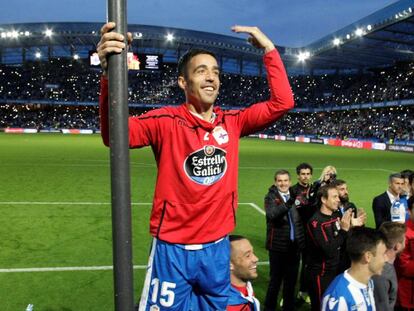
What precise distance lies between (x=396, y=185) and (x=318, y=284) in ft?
7.96

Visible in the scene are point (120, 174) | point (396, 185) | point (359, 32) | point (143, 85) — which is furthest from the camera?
point (143, 85)

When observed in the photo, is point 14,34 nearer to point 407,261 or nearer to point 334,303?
point 407,261

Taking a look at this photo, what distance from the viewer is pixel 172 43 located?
63719mm

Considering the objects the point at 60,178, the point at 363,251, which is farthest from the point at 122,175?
the point at 60,178

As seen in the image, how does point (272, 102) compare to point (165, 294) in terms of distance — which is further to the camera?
point (272, 102)

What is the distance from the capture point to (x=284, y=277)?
5219 millimetres

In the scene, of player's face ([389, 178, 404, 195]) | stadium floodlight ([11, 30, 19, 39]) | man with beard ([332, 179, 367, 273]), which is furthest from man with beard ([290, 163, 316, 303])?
stadium floodlight ([11, 30, 19, 39])

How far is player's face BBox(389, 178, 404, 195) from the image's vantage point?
20.4ft

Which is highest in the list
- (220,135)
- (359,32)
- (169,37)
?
(169,37)

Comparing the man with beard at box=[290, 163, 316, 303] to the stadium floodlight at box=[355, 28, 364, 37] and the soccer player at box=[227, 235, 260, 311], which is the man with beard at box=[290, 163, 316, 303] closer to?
the soccer player at box=[227, 235, 260, 311]

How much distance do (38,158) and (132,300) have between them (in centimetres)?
2278

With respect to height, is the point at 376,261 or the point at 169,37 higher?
the point at 169,37

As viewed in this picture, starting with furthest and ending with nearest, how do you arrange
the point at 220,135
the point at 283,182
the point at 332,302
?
the point at 283,182
the point at 332,302
the point at 220,135

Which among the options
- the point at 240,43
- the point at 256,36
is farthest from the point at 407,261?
the point at 240,43
